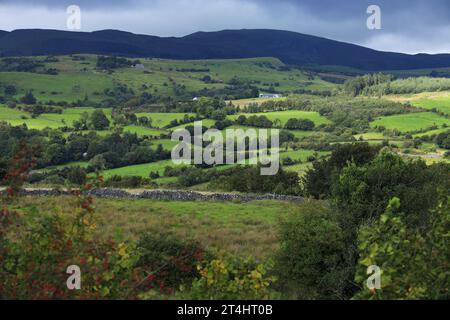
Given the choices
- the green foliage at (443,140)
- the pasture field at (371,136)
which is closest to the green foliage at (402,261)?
the green foliage at (443,140)

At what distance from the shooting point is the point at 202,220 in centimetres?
3086

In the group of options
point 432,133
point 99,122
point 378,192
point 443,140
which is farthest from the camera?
point 99,122

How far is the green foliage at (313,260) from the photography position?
1795cm

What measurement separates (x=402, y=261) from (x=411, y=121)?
14139cm

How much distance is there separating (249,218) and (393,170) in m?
9.99

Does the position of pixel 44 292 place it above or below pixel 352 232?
above

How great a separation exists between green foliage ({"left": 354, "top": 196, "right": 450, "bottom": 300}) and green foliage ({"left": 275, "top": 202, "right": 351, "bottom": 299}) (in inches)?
290

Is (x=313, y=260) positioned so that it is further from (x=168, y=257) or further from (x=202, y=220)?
(x=202, y=220)

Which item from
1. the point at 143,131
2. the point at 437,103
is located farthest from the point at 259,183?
the point at 437,103

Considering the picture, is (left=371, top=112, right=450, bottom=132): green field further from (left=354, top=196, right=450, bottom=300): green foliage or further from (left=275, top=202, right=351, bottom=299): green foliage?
(left=354, top=196, right=450, bottom=300): green foliage

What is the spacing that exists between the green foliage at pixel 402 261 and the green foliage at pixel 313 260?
7.37 m

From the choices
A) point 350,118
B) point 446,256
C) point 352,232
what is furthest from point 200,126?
point 446,256

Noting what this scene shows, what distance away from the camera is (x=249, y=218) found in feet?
107
